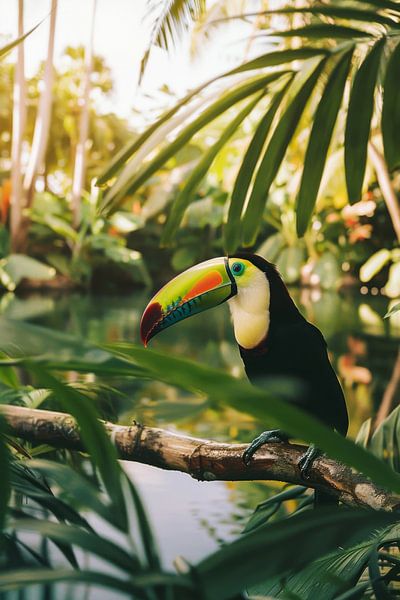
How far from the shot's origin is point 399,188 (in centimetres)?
789

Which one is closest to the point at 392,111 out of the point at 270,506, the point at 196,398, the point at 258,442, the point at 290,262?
the point at 258,442

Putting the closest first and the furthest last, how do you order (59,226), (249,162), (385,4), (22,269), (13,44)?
1. (13,44)
2. (385,4)
3. (249,162)
4. (22,269)
5. (59,226)

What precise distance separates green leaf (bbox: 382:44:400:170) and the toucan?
0.75 feet

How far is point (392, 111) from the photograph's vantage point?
39.0 inches

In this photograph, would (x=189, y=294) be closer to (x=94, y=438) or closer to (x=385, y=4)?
(x=385, y=4)

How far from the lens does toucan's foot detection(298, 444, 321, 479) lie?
78cm

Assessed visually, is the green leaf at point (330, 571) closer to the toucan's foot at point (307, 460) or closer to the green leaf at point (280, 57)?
the toucan's foot at point (307, 460)

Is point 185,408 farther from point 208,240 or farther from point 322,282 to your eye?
point 208,240

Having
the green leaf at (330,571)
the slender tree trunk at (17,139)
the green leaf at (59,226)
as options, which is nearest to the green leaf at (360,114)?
the green leaf at (330,571)

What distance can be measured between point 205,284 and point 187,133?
175 millimetres

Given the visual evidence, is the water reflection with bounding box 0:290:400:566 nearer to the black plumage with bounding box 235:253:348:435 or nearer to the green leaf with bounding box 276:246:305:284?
the black plumage with bounding box 235:253:348:435

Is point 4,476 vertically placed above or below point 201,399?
above

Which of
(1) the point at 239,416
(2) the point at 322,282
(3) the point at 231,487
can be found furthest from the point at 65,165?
(3) the point at 231,487

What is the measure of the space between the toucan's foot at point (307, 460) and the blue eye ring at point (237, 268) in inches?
9.4
